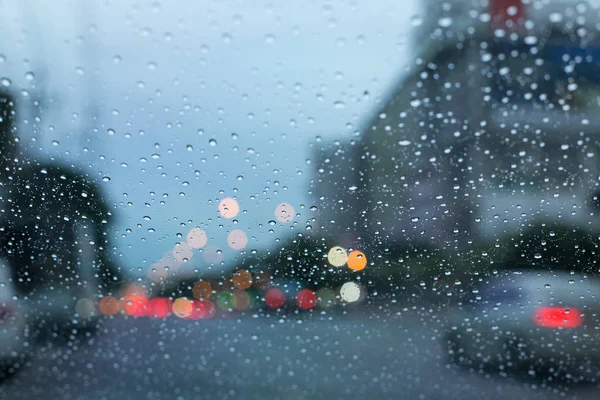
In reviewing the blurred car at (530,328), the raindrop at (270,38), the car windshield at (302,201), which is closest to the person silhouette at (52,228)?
the car windshield at (302,201)

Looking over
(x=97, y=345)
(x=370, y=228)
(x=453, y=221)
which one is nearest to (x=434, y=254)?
(x=453, y=221)

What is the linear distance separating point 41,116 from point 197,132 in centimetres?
66

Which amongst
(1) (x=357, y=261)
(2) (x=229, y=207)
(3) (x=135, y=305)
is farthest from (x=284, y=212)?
(3) (x=135, y=305)

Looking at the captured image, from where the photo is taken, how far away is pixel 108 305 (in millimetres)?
2498

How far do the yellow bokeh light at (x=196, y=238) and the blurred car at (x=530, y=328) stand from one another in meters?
1.29

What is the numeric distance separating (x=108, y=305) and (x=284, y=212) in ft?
3.31

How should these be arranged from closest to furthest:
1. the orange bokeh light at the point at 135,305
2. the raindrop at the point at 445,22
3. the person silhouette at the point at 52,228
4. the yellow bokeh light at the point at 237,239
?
the raindrop at the point at 445,22, the person silhouette at the point at 52,228, the yellow bokeh light at the point at 237,239, the orange bokeh light at the point at 135,305

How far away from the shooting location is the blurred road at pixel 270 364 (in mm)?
2443

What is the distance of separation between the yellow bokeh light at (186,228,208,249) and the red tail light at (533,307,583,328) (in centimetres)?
168

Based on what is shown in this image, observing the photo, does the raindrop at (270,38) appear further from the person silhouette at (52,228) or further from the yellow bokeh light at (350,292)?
the yellow bokeh light at (350,292)

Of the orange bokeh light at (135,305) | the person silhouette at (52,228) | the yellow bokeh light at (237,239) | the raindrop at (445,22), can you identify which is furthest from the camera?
the orange bokeh light at (135,305)

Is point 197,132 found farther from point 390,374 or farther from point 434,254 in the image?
point 390,374

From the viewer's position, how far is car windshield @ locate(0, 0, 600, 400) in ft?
6.29

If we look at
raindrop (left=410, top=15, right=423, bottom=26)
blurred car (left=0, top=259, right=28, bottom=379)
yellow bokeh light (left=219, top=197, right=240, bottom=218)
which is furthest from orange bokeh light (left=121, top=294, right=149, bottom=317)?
raindrop (left=410, top=15, right=423, bottom=26)
